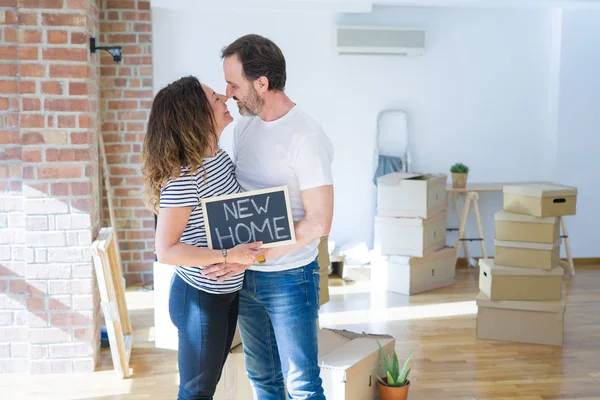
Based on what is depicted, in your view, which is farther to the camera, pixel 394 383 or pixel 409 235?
pixel 409 235

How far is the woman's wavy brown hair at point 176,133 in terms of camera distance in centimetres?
193

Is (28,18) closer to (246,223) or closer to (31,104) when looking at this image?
(31,104)

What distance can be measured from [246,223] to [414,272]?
3631mm

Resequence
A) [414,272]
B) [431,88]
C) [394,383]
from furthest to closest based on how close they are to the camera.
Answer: [431,88] < [414,272] < [394,383]

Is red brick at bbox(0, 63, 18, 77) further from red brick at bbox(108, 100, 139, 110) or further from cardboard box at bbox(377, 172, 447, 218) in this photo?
cardboard box at bbox(377, 172, 447, 218)

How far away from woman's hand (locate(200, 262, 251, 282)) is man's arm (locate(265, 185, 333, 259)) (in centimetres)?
10

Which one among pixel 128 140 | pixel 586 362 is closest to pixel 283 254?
pixel 586 362

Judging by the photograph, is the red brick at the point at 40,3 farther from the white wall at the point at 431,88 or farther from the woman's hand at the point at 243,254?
the white wall at the point at 431,88

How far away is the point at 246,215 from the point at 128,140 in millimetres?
4024

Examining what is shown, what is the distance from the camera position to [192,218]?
2023mm

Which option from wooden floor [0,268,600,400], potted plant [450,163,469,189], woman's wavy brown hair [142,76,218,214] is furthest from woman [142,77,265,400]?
potted plant [450,163,469,189]

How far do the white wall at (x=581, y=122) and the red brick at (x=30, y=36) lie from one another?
15.2 ft

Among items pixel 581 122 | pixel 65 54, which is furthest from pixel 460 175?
pixel 65 54

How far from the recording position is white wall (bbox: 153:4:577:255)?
619cm
